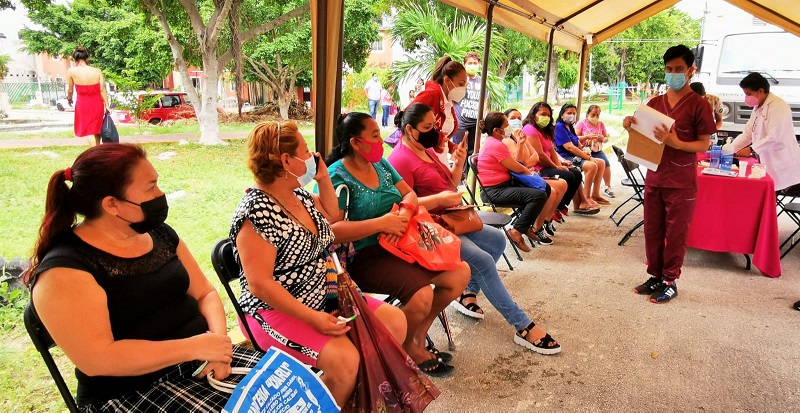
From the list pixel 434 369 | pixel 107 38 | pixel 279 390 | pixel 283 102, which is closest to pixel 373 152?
pixel 434 369

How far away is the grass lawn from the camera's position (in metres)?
2.27

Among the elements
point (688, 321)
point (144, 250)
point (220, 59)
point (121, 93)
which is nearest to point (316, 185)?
point (144, 250)

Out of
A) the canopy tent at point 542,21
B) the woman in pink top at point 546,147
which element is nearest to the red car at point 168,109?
the canopy tent at point 542,21

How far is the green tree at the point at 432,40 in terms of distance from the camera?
8.22m

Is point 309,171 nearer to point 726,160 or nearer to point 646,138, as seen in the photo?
point 646,138

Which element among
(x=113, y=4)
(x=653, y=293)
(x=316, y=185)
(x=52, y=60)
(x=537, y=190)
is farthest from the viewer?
(x=537, y=190)

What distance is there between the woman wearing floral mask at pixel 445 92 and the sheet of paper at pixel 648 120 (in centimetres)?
124

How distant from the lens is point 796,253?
4.61 metres

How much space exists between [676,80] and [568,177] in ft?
7.09

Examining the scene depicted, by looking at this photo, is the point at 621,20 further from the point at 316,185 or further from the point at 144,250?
the point at 144,250

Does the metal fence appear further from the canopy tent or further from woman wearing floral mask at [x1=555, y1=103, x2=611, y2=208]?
woman wearing floral mask at [x1=555, y1=103, x2=611, y2=208]

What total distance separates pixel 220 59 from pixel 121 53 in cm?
81

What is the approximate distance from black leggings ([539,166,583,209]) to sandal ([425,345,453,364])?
10.0ft

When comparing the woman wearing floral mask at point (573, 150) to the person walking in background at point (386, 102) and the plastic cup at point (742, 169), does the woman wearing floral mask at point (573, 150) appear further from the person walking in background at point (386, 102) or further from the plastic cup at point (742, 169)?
the person walking in background at point (386, 102)
